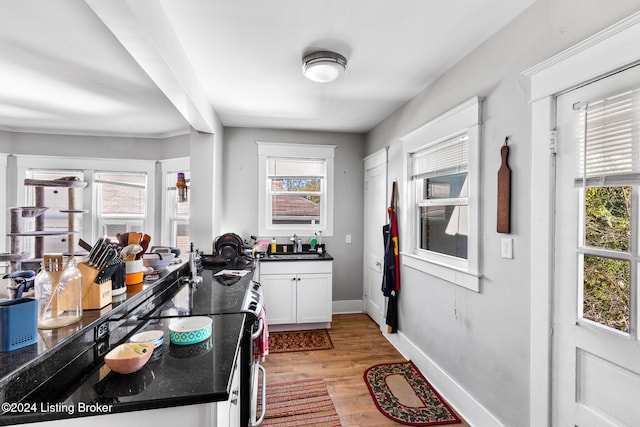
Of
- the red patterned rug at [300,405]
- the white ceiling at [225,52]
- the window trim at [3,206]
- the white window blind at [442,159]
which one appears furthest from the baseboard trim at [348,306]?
the window trim at [3,206]

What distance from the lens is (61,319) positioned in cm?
112

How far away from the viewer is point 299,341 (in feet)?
11.0

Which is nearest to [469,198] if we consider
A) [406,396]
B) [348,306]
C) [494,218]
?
[494,218]

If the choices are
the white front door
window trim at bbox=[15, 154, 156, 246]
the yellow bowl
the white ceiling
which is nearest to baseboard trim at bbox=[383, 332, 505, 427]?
the white front door

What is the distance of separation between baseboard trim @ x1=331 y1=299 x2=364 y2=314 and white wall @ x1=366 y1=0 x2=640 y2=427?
1.85m

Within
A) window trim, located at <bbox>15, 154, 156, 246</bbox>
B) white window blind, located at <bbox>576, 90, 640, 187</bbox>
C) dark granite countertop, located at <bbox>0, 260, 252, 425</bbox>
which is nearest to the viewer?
dark granite countertop, located at <bbox>0, 260, 252, 425</bbox>

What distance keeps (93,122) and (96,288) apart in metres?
3.63

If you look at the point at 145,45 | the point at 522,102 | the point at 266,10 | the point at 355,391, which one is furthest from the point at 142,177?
the point at 522,102

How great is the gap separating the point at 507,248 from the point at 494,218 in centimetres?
21

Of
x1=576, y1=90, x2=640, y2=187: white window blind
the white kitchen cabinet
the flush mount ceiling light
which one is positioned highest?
the flush mount ceiling light

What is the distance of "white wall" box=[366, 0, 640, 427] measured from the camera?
58.3 inches

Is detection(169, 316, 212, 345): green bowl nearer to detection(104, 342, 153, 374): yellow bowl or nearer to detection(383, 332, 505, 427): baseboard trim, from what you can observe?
detection(104, 342, 153, 374): yellow bowl

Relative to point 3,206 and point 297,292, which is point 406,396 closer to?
point 297,292

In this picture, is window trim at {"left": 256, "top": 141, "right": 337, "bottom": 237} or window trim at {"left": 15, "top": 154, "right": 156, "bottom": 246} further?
window trim at {"left": 15, "top": 154, "right": 156, "bottom": 246}
